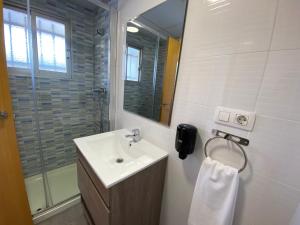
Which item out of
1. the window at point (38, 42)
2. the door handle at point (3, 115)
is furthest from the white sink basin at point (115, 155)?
the window at point (38, 42)

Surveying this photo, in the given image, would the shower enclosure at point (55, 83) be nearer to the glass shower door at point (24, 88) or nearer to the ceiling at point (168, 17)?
Result: the glass shower door at point (24, 88)

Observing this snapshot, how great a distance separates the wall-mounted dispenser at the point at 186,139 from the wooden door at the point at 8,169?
1189 mm

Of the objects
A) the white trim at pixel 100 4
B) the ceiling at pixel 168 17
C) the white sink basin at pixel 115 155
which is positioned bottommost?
the white sink basin at pixel 115 155

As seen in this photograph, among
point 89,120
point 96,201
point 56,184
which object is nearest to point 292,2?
point 96,201

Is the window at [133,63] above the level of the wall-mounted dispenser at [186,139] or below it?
above

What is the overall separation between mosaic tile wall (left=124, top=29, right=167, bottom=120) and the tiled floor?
123cm

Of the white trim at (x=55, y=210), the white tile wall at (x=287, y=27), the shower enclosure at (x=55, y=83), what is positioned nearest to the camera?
the white tile wall at (x=287, y=27)

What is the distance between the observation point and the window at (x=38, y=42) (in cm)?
136

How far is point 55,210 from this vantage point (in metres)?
1.38

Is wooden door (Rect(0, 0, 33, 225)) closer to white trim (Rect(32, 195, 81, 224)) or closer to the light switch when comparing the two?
white trim (Rect(32, 195, 81, 224))

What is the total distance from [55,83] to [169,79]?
1.57 m

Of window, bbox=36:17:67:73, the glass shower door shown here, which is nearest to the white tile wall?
the glass shower door

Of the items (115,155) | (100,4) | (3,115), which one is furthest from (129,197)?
(100,4)

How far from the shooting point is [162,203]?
1.14 metres
